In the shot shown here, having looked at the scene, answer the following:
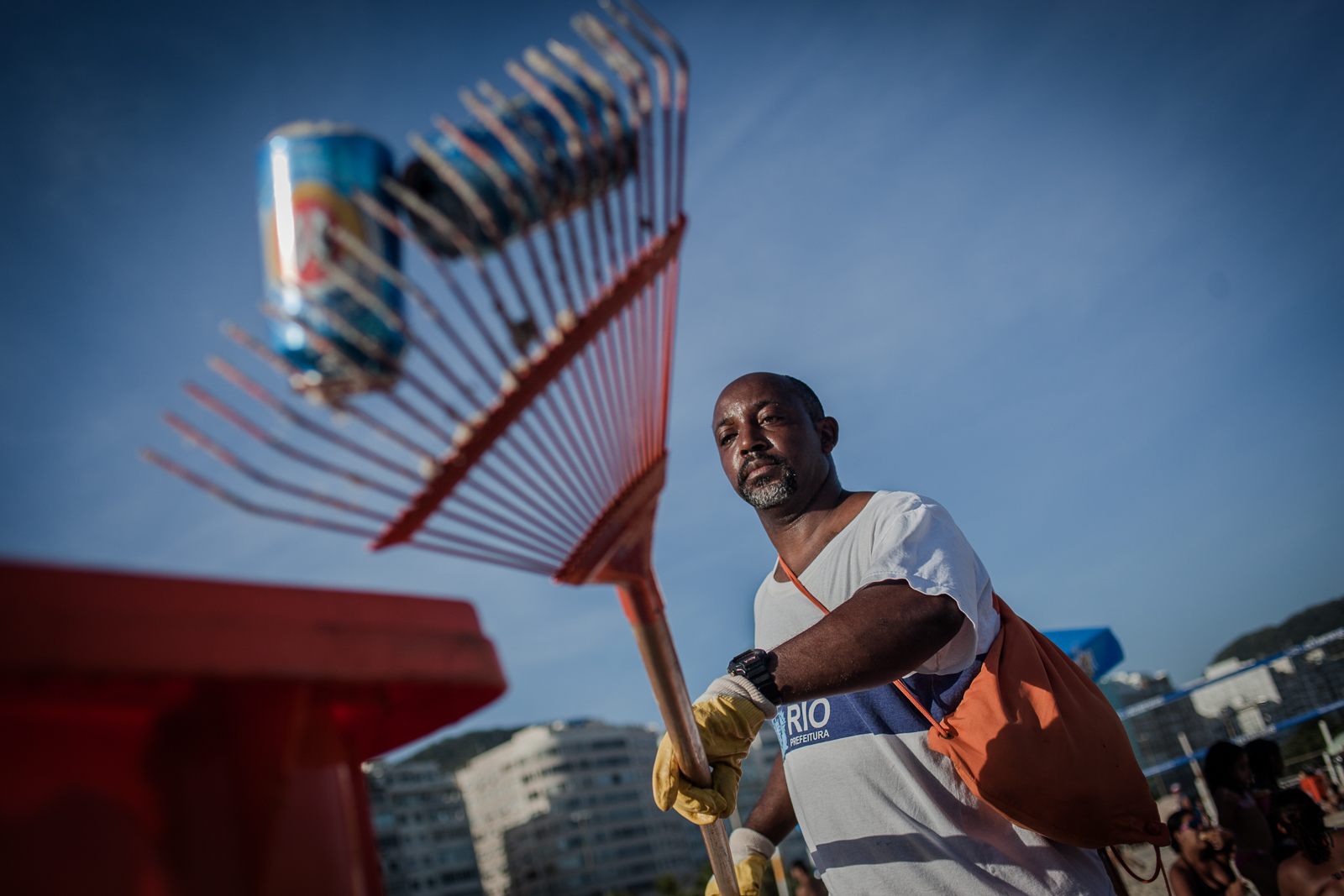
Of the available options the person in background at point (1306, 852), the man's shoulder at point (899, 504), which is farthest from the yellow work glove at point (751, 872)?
the person in background at point (1306, 852)

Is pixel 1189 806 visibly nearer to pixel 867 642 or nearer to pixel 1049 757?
pixel 1049 757

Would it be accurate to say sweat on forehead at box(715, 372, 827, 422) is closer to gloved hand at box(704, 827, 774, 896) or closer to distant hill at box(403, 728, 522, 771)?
gloved hand at box(704, 827, 774, 896)

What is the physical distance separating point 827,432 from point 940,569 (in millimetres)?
1185

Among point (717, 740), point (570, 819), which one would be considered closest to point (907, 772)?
point (717, 740)

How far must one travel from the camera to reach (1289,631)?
96.1 meters

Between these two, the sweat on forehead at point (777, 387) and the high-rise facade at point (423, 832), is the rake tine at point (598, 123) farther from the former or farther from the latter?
the high-rise facade at point (423, 832)

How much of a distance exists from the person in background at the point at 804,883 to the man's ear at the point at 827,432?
5728mm

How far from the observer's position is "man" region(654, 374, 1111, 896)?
6.18 ft

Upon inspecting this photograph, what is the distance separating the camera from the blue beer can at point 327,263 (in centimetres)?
106

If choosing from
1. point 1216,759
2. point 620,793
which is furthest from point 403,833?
point 1216,759

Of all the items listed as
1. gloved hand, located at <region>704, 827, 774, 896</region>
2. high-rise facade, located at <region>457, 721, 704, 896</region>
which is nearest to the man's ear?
gloved hand, located at <region>704, 827, 774, 896</region>

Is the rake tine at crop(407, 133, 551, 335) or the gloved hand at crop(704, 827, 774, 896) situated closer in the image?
the rake tine at crop(407, 133, 551, 335)

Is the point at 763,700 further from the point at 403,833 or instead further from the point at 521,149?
the point at 403,833

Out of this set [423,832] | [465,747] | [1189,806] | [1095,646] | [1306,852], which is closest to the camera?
[1306,852]
